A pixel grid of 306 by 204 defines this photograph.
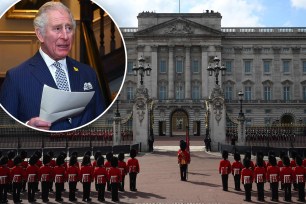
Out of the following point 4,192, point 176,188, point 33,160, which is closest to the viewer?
point 4,192

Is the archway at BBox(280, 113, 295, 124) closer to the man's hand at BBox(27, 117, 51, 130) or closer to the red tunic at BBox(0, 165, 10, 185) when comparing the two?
the red tunic at BBox(0, 165, 10, 185)

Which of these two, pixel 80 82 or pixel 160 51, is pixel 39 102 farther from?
pixel 160 51

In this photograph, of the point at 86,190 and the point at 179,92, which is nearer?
the point at 86,190

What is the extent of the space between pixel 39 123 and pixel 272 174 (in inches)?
Answer: 305

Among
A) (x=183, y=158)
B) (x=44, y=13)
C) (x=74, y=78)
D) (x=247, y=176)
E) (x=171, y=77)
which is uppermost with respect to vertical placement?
(x=171, y=77)

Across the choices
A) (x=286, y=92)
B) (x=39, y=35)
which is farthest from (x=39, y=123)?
(x=286, y=92)

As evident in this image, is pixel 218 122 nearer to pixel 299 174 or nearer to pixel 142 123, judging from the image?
pixel 142 123

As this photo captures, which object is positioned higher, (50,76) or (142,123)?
→ (50,76)

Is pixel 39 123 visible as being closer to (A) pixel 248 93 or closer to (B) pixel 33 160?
(B) pixel 33 160

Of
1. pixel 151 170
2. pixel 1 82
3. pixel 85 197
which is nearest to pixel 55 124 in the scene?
pixel 1 82

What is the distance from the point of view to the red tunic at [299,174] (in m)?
11.9

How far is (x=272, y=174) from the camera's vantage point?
12.0 meters

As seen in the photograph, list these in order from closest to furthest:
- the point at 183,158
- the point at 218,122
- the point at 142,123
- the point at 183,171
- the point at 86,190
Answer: the point at 86,190
the point at 183,158
the point at 183,171
the point at 142,123
the point at 218,122

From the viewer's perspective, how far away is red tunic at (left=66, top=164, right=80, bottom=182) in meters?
12.0
